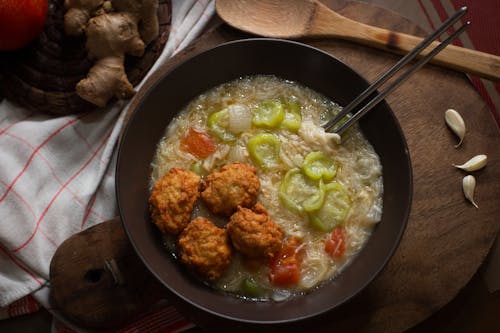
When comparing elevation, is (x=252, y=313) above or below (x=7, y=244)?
above

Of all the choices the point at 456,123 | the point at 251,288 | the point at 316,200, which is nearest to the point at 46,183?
the point at 251,288

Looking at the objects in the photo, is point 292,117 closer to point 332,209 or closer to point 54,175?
point 332,209

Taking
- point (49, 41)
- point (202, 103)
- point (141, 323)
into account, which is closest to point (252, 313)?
point (141, 323)

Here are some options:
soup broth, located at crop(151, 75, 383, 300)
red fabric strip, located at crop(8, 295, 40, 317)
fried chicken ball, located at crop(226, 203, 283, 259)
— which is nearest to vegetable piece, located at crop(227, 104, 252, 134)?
soup broth, located at crop(151, 75, 383, 300)

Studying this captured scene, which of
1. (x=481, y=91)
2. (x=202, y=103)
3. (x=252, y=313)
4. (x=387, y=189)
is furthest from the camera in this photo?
(x=481, y=91)

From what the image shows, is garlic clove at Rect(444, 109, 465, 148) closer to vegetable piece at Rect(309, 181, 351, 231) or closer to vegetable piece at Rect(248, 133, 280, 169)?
vegetable piece at Rect(309, 181, 351, 231)

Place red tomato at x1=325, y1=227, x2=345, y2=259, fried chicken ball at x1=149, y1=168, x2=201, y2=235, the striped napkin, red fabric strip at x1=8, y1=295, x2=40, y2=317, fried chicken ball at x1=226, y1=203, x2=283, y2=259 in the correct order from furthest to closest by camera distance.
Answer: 1. red fabric strip at x1=8, y1=295, x2=40, y2=317
2. the striped napkin
3. red tomato at x1=325, y1=227, x2=345, y2=259
4. fried chicken ball at x1=149, y1=168, x2=201, y2=235
5. fried chicken ball at x1=226, y1=203, x2=283, y2=259

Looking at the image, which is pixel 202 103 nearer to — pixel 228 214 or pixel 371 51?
pixel 228 214
